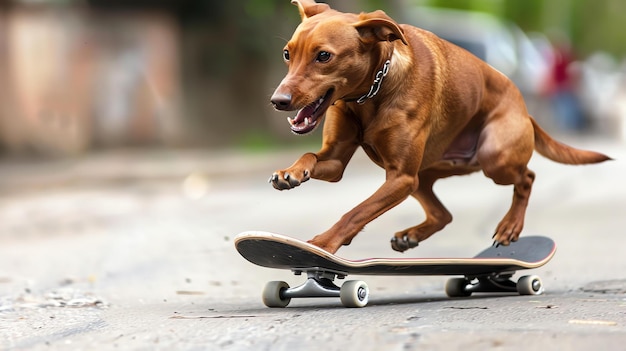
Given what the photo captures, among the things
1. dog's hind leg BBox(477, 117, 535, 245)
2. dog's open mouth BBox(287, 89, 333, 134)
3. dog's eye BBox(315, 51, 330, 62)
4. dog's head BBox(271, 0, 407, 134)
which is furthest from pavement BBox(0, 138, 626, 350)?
dog's eye BBox(315, 51, 330, 62)

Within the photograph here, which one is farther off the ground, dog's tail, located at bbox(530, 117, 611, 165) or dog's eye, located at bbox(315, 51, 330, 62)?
dog's eye, located at bbox(315, 51, 330, 62)

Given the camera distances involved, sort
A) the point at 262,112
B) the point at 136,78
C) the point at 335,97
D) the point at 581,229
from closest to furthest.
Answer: the point at 335,97 < the point at 581,229 < the point at 136,78 < the point at 262,112

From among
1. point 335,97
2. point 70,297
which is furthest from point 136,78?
point 335,97

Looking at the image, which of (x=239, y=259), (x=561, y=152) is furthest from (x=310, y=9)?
(x=239, y=259)

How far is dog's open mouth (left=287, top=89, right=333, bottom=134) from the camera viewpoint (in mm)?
5379

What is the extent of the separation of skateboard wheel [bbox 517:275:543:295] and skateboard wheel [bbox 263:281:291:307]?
4.51 feet

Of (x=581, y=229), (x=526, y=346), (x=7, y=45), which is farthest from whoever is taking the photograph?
(x=7, y=45)

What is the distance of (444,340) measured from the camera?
177 inches

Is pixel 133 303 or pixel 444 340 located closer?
pixel 444 340

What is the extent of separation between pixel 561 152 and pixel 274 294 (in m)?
2.06

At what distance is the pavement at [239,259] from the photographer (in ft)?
15.8

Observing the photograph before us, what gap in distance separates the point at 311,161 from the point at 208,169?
35.9 feet

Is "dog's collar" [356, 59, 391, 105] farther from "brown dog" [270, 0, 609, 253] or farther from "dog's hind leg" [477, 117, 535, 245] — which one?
"dog's hind leg" [477, 117, 535, 245]

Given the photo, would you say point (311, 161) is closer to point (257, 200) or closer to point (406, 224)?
point (406, 224)
